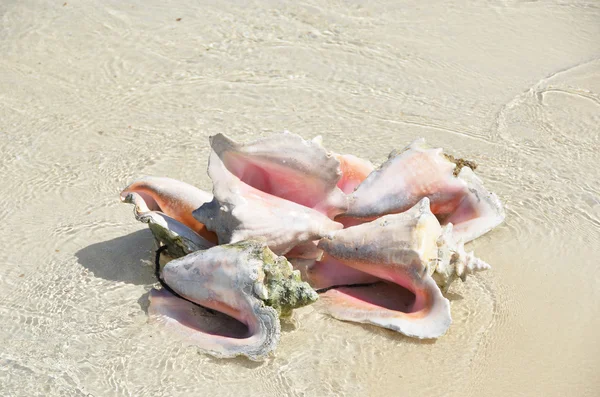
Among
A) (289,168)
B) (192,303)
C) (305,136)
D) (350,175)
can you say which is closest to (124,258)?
(192,303)

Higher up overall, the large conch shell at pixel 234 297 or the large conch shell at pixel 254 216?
the large conch shell at pixel 254 216

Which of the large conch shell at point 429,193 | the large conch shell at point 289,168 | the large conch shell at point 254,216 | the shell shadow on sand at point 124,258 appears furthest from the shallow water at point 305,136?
the large conch shell at point 289,168

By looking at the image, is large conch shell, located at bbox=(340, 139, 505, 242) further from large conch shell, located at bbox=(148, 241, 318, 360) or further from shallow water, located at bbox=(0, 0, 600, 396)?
large conch shell, located at bbox=(148, 241, 318, 360)

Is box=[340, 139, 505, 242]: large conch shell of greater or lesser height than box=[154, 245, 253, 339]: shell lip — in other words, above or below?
above

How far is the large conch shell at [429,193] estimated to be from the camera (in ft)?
9.77

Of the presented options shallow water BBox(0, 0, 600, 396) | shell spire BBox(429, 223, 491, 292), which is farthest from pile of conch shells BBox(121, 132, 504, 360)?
shallow water BBox(0, 0, 600, 396)

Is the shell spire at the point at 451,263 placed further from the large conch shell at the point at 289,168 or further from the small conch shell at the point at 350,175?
the small conch shell at the point at 350,175

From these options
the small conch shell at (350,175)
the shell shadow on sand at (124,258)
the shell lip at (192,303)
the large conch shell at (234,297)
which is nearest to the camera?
the large conch shell at (234,297)

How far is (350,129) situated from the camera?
3951 mm

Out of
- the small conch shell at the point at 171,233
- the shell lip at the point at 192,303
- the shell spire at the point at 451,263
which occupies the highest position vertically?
the shell spire at the point at 451,263

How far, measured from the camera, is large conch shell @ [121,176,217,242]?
2996mm

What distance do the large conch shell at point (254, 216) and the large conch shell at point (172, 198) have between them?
0.17m

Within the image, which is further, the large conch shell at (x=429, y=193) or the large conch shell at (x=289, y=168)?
the large conch shell at (x=429, y=193)

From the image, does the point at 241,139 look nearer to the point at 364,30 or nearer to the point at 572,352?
the point at 364,30
